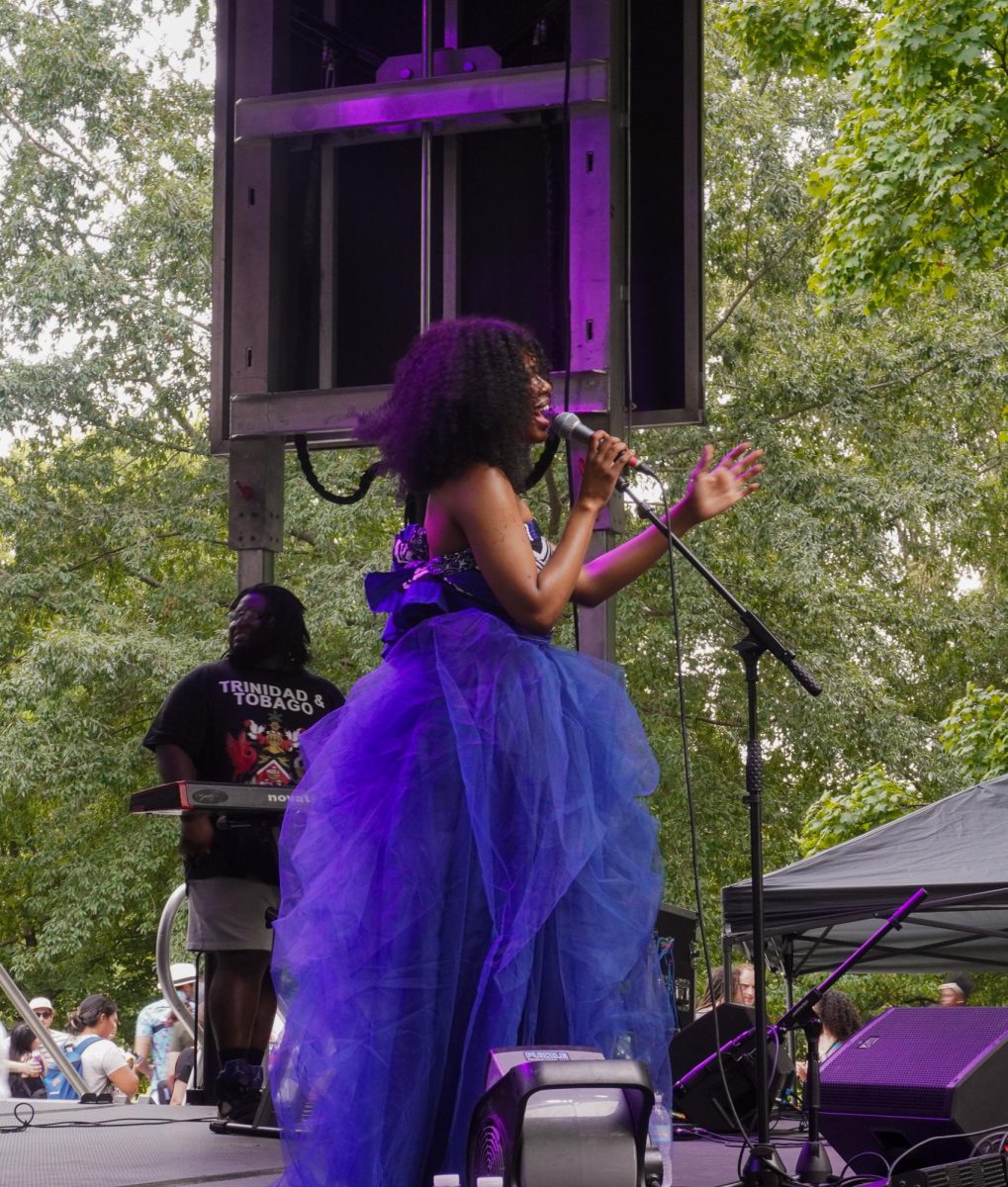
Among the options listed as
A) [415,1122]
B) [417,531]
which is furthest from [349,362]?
[415,1122]

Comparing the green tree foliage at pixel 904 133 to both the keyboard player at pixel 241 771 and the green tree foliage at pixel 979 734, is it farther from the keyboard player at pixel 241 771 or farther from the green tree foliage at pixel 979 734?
the keyboard player at pixel 241 771

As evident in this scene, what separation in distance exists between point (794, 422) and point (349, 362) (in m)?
11.0

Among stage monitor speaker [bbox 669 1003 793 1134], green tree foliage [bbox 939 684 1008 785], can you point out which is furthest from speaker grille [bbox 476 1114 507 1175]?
A: green tree foliage [bbox 939 684 1008 785]

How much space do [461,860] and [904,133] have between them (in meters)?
7.53

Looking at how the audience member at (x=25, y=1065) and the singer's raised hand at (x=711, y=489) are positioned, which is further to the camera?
the audience member at (x=25, y=1065)

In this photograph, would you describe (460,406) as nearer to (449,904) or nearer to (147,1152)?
(449,904)

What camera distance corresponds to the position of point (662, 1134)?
7.76ft

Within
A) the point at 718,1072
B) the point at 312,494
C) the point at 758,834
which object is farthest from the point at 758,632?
the point at 312,494

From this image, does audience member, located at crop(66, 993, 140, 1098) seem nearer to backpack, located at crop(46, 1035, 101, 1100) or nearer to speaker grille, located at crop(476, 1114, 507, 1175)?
backpack, located at crop(46, 1035, 101, 1100)

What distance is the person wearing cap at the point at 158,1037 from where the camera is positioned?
8.39 meters

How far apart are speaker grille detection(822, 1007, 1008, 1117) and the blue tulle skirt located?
4.27 ft

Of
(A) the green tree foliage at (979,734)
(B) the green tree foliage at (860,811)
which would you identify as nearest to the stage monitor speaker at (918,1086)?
(A) the green tree foliage at (979,734)

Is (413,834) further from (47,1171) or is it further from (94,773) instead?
(94,773)

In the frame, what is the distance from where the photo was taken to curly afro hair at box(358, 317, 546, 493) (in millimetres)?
2523
